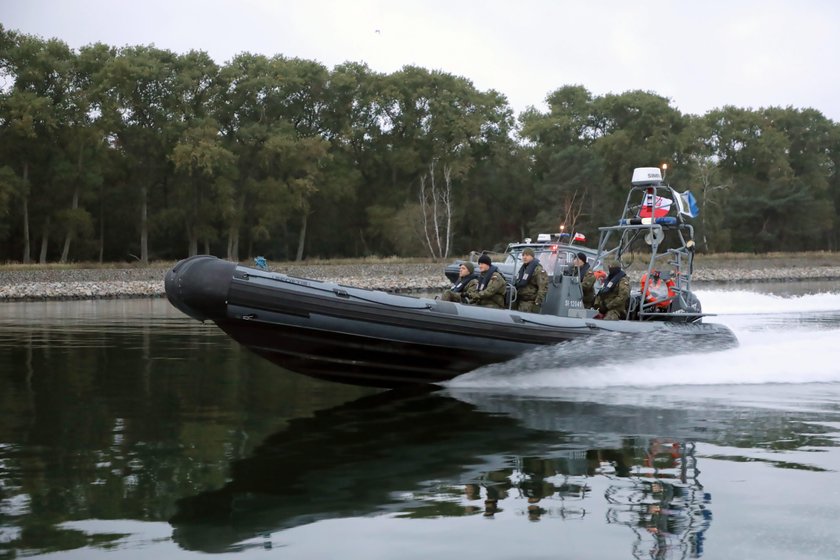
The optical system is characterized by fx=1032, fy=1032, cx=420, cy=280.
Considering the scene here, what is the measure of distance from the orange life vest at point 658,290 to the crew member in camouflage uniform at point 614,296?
15.0 inches

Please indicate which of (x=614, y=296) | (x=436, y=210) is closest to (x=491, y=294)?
(x=614, y=296)

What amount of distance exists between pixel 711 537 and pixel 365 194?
5009cm

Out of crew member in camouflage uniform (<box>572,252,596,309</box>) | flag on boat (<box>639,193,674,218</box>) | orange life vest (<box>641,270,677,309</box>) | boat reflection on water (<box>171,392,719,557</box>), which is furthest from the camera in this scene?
orange life vest (<box>641,270,677,309</box>)

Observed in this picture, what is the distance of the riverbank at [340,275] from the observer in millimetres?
28766

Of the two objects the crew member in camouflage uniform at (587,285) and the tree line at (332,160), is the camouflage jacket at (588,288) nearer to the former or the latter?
the crew member in camouflage uniform at (587,285)

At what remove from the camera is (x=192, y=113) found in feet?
150

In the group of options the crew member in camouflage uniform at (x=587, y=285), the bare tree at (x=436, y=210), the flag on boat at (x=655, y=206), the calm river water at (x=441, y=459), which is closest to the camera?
the calm river water at (x=441, y=459)

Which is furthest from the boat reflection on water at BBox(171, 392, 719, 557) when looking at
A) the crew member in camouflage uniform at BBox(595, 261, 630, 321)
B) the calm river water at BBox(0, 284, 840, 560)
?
the crew member in camouflage uniform at BBox(595, 261, 630, 321)

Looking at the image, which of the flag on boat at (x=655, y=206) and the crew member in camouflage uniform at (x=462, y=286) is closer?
the crew member in camouflage uniform at (x=462, y=286)

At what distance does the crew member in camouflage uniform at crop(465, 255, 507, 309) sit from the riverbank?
19893mm

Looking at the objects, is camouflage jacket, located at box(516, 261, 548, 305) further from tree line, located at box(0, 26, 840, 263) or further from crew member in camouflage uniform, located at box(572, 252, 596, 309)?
tree line, located at box(0, 26, 840, 263)

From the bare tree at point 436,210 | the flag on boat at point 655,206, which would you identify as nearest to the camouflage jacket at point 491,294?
the flag on boat at point 655,206

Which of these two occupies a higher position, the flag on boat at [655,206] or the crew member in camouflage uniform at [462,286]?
the flag on boat at [655,206]

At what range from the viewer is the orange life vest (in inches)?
438
